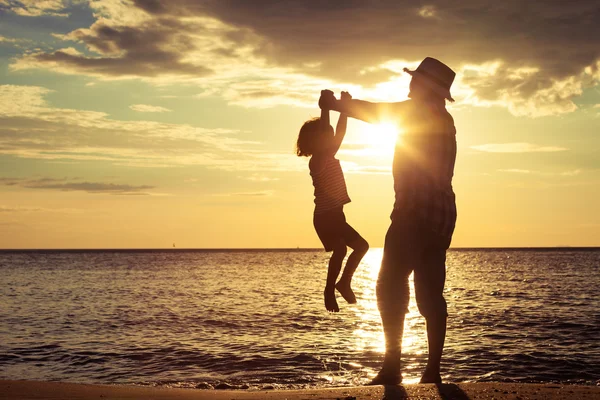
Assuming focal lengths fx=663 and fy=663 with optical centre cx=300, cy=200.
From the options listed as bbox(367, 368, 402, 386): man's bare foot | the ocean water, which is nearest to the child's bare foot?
bbox(367, 368, 402, 386): man's bare foot

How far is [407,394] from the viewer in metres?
5.69

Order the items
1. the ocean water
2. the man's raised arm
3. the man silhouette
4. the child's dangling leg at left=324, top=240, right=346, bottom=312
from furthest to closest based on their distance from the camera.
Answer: the ocean water < the child's dangling leg at left=324, top=240, right=346, bottom=312 < the man silhouette < the man's raised arm

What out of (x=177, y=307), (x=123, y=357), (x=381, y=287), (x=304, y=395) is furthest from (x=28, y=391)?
(x=177, y=307)

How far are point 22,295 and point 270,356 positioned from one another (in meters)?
25.0

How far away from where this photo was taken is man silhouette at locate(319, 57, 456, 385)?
6105 mm

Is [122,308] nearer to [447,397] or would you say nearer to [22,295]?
[22,295]

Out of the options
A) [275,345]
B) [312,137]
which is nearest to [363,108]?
[312,137]

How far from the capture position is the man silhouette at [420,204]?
611 centimetres

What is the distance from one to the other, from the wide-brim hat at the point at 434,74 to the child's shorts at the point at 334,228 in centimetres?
145

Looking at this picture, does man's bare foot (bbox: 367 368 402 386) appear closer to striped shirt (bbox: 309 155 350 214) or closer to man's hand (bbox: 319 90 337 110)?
striped shirt (bbox: 309 155 350 214)

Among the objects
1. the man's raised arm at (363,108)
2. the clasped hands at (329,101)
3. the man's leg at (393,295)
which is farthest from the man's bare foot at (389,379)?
the clasped hands at (329,101)

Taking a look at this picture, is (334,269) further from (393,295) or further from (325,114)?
(325,114)

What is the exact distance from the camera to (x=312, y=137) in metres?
6.27

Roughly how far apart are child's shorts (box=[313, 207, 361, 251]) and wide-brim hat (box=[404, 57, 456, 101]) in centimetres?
145
